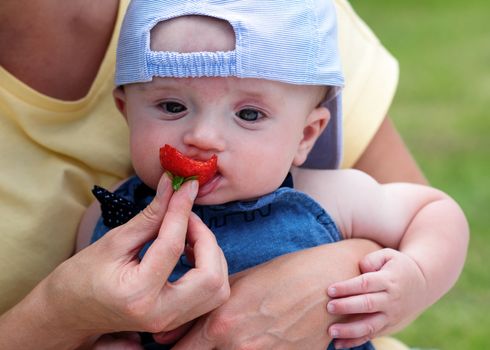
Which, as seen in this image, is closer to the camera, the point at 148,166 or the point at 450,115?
the point at 148,166

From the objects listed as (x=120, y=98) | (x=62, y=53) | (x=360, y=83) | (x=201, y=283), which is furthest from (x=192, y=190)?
(x=360, y=83)

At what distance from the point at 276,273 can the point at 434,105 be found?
460cm

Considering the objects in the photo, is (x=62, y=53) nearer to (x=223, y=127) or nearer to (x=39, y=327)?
(x=223, y=127)

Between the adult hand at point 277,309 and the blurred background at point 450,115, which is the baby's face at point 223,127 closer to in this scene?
the adult hand at point 277,309

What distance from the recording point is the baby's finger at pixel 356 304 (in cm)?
178

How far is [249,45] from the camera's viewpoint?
1.74m

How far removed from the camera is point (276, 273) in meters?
1.80

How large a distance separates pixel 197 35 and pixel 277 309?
0.50 m

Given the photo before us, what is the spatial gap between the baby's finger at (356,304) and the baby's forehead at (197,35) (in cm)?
49

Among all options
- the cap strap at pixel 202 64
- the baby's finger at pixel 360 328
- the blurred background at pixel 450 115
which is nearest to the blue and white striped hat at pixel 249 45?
the cap strap at pixel 202 64

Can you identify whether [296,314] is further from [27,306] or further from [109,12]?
[109,12]

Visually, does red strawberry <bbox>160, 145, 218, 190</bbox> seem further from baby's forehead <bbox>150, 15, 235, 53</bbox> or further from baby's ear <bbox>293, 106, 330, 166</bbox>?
baby's ear <bbox>293, 106, 330, 166</bbox>

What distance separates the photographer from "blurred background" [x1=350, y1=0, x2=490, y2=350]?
3529 millimetres

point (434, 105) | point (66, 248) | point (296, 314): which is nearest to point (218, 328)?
point (296, 314)
